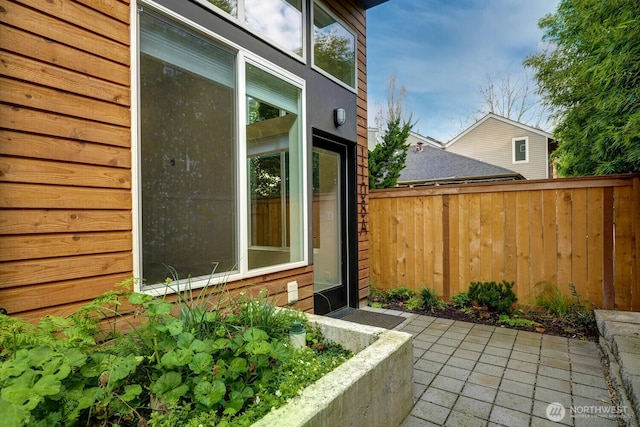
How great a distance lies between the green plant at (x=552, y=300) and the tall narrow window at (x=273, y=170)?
2.77m

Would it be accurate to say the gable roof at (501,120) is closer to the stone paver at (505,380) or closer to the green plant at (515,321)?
the green plant at (515,321)

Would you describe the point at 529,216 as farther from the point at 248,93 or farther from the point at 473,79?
the point at 473,79

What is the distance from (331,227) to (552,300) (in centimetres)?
258

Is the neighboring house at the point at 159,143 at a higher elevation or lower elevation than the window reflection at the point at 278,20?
lower

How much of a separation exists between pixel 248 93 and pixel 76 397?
2.18m

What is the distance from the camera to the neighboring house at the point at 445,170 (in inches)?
379

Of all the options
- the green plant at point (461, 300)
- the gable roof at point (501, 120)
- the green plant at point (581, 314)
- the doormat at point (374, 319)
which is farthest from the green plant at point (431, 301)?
the gable roof at point (501, 120)

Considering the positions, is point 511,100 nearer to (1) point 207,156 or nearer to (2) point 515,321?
(2) point 515,321

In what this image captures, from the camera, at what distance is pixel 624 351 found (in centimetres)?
216

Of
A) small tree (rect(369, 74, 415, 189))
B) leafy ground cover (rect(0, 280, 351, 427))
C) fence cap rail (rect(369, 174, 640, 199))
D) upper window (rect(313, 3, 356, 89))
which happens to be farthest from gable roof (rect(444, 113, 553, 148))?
leafy ground cover (rect(0, 280, 351, 427))

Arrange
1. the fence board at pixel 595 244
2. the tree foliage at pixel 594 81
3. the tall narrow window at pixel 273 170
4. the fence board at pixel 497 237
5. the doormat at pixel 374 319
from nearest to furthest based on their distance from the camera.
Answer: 1. the tall narrow window at pixel 273 170
2. the tree foliage at pixel 594 81
3. the fence board at pixel 595 244
4. the doormat at pixel 374 319
5. the fence board at pixel 497 237

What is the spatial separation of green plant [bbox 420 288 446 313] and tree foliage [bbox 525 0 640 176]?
2.50 metres

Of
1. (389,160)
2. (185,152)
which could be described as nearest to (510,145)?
(389,160)

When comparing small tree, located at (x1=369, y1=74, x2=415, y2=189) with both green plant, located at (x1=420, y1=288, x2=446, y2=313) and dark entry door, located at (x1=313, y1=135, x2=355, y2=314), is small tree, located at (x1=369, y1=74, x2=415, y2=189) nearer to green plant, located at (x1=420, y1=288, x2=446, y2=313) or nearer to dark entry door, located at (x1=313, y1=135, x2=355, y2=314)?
dark entry door, located at (x1=313, y1=135, x2=355, y2=314)
